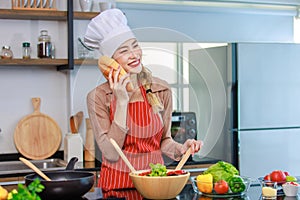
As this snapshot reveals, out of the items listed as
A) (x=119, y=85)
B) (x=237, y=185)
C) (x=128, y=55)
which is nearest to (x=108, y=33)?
(x=128, y=55)

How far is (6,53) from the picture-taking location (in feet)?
13.5

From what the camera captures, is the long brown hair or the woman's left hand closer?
the woman's left hand

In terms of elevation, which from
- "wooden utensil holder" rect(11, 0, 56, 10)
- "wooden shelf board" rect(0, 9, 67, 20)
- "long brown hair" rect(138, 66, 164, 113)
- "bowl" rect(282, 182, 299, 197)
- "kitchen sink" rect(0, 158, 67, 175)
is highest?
"wooden utensil holder" rect(11, 0, 56, 10)

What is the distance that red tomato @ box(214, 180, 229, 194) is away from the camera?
2.40 m

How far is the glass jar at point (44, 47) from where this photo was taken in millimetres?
4191

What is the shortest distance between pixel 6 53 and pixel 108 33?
1593 mm

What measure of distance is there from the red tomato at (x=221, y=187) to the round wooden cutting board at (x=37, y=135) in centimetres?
211

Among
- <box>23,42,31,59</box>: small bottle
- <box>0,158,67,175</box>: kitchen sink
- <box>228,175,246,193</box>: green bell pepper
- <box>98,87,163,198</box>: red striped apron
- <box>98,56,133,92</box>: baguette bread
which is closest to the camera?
<box>228,175,246,193</box>: green bell pepper

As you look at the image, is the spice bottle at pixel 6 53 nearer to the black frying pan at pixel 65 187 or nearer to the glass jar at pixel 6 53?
the glass jar at pixel 6 53

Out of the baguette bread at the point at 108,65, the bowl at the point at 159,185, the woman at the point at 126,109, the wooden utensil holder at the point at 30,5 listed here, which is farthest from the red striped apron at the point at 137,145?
the wooden utensil holder at the point at 30,5

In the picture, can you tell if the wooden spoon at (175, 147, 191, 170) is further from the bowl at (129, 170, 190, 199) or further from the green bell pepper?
the green bell pepper

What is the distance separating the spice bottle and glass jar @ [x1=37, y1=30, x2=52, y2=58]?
0.68 ft

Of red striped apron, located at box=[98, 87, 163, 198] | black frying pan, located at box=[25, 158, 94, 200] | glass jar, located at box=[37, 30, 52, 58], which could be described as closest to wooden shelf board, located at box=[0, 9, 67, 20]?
glass jar, located at box=[37, 30, 52, 58]

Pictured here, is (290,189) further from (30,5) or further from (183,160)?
(30,5)
